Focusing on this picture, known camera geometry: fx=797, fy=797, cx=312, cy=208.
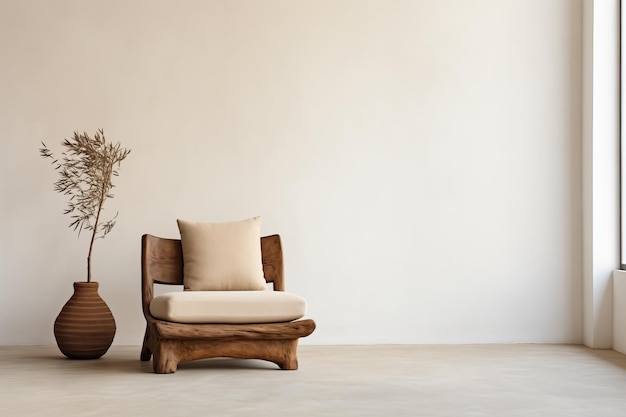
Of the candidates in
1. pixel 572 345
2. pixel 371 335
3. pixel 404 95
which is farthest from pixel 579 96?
pixel 371 335

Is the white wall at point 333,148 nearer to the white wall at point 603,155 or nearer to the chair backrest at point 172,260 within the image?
the white wall at point 603,155

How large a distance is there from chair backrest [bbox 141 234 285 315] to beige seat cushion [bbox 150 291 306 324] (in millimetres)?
552

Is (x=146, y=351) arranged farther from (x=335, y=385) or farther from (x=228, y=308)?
(x=335, y=385)

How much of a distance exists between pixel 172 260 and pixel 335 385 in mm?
1622

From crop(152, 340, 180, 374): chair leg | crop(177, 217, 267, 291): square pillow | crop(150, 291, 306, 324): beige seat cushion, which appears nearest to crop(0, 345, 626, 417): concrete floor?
crop(152, 340, 180, 374): chair leg

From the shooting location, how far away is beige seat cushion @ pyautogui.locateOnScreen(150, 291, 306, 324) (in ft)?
14.1

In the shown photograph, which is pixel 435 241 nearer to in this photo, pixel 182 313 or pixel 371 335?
pixel 371 335

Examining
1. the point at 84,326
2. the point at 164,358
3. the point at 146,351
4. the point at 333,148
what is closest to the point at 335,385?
the point at 164,358

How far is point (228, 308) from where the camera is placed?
14.2 ft

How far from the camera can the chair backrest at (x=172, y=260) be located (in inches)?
193

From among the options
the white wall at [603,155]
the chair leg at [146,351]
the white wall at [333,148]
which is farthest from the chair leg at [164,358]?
the white wall at [603,155]

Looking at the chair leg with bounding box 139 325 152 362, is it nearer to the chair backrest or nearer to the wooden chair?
the wooden chair

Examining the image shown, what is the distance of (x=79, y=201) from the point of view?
559 centimetres

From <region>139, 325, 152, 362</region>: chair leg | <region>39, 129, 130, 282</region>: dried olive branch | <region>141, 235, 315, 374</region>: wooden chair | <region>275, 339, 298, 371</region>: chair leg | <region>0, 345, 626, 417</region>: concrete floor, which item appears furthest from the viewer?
<region>39, 129, 130, 282</region>: dried olive branch
